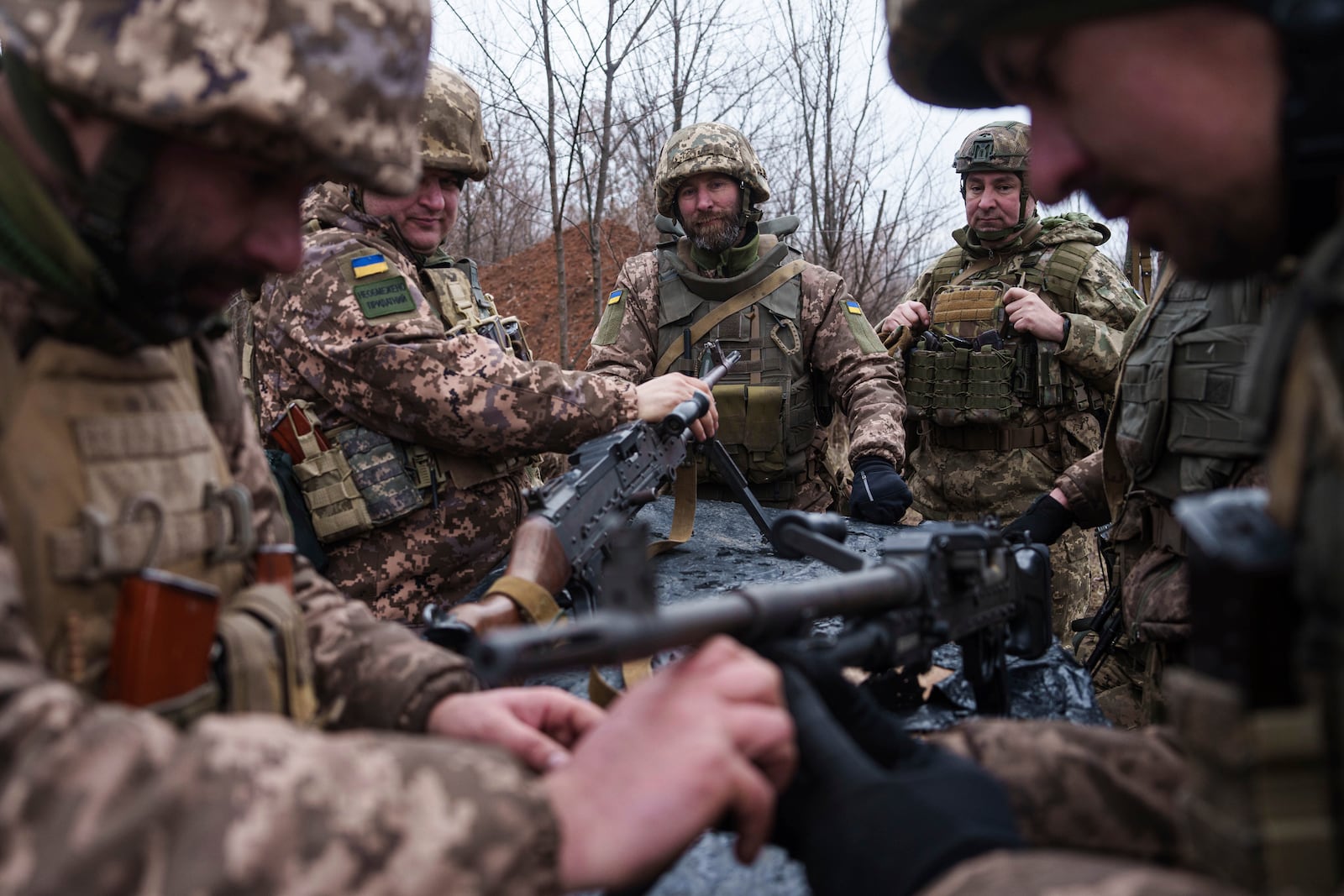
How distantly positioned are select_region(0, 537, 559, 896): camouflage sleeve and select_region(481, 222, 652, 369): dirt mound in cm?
1919

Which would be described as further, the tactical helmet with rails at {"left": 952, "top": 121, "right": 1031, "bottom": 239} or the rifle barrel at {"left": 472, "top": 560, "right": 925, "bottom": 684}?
the tactical helmet with rails at {"left": 952, "top": 121, "right": 1031, "bottom": 239}

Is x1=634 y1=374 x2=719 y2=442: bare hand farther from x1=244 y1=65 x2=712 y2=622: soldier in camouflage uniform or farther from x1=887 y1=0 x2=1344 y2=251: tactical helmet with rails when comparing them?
x1=887 y1=0 x2=1344 y2=251: tactical helmet with rails

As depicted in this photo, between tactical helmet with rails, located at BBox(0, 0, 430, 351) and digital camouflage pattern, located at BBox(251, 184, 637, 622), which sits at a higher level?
tactical helmet with rails, located at BBox(0, 0, 430, 351)

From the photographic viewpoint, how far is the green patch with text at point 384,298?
338 cm

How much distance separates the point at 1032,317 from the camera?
18.2ft

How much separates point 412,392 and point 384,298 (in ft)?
1.18

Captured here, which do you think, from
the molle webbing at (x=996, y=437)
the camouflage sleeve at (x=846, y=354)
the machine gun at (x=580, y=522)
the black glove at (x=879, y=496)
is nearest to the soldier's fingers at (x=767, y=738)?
the machine gun at (x=580, y=522)

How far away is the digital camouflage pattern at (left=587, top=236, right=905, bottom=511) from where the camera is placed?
4.82 m

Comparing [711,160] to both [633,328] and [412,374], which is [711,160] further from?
[412,374]

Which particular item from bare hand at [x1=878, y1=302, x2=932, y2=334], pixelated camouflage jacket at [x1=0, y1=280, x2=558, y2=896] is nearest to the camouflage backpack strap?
bare hand at [x1=878, y1=302, x2=932, y2=334]

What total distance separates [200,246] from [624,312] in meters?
4.08

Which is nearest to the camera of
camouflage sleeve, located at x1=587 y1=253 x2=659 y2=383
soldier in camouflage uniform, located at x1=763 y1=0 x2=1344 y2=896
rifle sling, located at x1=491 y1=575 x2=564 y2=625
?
soldier in camouflage uniform, located at x1=763 y1=0 x2=1344 y2=896

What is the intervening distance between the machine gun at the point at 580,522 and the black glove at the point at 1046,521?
51.5 inches

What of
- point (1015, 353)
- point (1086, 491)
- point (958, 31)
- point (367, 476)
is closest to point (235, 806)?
point (958, 31)
